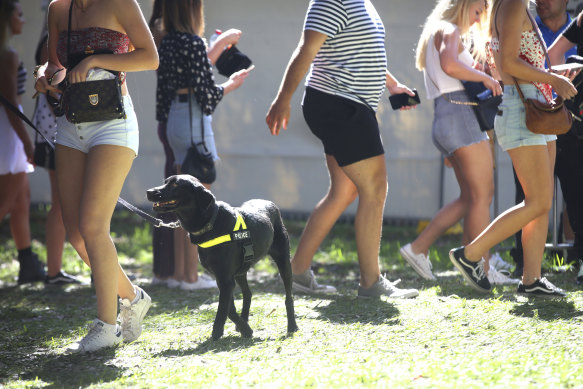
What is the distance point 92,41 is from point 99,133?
443 millimetres

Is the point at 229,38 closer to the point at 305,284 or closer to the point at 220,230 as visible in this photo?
the point at 305,284

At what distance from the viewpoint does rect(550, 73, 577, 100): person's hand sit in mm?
4324

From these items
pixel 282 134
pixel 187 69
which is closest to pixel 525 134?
pixel 187 69

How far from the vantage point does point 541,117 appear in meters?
4.36

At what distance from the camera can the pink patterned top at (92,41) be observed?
3664mm

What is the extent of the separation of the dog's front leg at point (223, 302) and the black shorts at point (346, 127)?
127cm

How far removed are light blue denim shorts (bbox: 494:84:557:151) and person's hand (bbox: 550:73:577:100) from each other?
0.19 meters

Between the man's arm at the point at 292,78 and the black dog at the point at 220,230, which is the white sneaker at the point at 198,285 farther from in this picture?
the man's arm at the point at 292,78

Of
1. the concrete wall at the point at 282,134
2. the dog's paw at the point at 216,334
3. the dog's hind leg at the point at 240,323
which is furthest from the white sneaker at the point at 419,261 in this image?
the concrete wall at the point at 282,134

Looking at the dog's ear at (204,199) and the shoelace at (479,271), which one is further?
the shoelace at (479,271)

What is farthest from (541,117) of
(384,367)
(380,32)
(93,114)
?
(93,114)

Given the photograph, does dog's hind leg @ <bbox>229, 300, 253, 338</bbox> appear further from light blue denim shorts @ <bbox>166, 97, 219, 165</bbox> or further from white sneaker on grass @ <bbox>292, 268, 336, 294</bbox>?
light blue denim shorts @ <bbox>166, 97, 219, 165</bbox>

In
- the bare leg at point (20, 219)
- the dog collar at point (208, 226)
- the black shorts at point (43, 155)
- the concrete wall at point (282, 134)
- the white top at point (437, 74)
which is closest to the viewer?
the dog collar at point (208, 226)

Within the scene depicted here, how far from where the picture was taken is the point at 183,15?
5.22 metres
